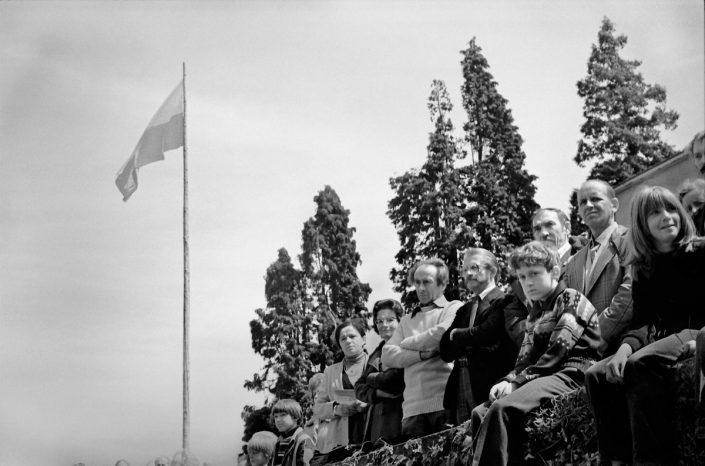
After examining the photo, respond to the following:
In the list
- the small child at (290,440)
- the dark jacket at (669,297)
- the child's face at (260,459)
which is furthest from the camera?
the child's face at (260,459)

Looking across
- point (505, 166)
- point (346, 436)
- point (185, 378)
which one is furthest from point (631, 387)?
point (505, 166)

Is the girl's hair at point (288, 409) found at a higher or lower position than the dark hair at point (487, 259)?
lower

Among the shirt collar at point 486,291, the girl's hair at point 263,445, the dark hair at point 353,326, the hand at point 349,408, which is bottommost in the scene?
the girl's hair at point 263,445

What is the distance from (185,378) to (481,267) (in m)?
13.8

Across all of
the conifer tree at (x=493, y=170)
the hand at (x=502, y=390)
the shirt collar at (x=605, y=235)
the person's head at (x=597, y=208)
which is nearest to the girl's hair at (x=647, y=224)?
the hand at (x=502, y=390)

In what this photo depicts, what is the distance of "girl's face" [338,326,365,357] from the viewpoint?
838cm

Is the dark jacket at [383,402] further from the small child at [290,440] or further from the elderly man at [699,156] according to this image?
the elderly man at [699,156]

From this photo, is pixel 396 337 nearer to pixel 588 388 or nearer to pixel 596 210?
pixel 596 210

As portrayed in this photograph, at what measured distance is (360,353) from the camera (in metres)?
8.42

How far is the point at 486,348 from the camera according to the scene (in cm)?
646

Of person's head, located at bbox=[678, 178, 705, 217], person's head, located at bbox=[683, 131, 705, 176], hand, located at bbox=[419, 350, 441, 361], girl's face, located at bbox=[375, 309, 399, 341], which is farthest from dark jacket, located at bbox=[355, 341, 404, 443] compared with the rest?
person's head, located at bbox=[683, 131, 705, 176]

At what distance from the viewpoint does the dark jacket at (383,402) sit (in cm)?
743

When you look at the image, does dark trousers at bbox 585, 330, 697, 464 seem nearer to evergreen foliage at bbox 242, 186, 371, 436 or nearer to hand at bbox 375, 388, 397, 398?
hand at bbox 375, 388, 397, 398

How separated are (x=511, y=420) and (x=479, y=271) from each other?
2281 mm
